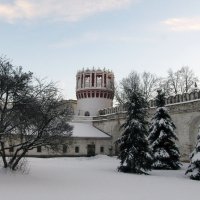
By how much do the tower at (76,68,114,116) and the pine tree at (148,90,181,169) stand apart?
2288cm

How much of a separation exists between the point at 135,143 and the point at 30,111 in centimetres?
816

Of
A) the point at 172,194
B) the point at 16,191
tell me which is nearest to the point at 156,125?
the point at 172,194

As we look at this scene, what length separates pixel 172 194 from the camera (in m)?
12.7

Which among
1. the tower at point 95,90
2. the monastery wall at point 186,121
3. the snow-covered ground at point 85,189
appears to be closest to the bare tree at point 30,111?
the snow-covered ground at point 85,189

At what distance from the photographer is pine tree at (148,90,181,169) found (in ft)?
77.0

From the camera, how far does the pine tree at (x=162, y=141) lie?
925 inches

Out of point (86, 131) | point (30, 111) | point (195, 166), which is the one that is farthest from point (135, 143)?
point (86, 131)

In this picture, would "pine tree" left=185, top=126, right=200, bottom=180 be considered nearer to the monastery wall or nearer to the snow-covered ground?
the snow-covered ground

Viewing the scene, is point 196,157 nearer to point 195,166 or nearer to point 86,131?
point 195,166

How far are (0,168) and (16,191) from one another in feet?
17.8

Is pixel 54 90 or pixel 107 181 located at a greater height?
pixel 54 90

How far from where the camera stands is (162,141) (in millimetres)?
23969

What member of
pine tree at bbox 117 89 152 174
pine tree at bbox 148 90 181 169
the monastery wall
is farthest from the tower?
pine tree at bbox 117 89 152 174

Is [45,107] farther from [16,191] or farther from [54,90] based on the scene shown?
[16,191]
